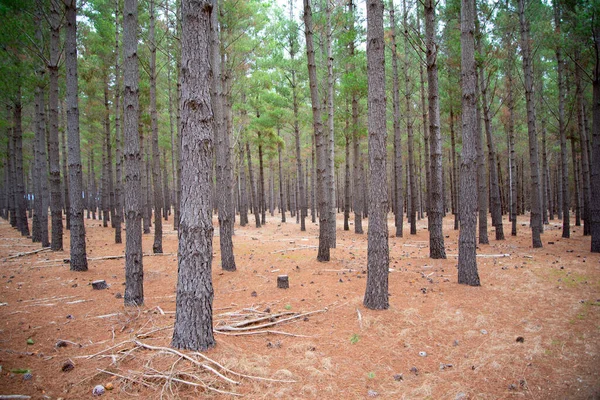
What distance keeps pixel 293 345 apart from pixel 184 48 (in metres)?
4.02

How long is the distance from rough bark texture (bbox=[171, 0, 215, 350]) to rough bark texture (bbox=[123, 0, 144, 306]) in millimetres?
2205

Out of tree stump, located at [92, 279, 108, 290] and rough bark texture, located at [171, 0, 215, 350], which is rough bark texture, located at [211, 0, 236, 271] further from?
rough bark texture, located at [171, 0, 215, 350]

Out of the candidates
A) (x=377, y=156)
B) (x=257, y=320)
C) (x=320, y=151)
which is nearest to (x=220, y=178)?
(x=320, y=151)

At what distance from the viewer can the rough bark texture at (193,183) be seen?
12.5 ft

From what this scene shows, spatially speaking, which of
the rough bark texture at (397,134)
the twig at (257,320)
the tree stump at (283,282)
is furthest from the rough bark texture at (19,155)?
the rough bark texture at (397,134)

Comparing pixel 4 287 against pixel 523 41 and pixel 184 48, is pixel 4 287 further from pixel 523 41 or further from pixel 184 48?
pixel 523 41

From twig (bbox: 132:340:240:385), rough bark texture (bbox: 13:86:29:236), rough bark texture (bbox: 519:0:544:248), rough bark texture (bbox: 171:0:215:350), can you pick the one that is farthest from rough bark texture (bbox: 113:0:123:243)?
rough bark texture (bbox: 519:0:544:248)

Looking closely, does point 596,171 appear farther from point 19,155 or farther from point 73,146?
point 19,155

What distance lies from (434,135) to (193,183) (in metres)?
7.77

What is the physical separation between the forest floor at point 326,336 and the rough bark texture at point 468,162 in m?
0.59

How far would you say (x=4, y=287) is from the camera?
22.1 ft

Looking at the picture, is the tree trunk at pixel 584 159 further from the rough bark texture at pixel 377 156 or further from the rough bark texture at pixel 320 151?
the rough bark texture at pixel 377 156

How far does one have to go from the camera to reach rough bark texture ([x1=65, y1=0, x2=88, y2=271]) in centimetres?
819

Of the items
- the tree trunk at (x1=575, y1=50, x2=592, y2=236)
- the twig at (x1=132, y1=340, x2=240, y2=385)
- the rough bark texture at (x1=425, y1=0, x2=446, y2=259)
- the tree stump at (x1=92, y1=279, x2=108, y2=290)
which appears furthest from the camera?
the tree trunk at (x1=575, y1=50, x2=592, y2=236)
